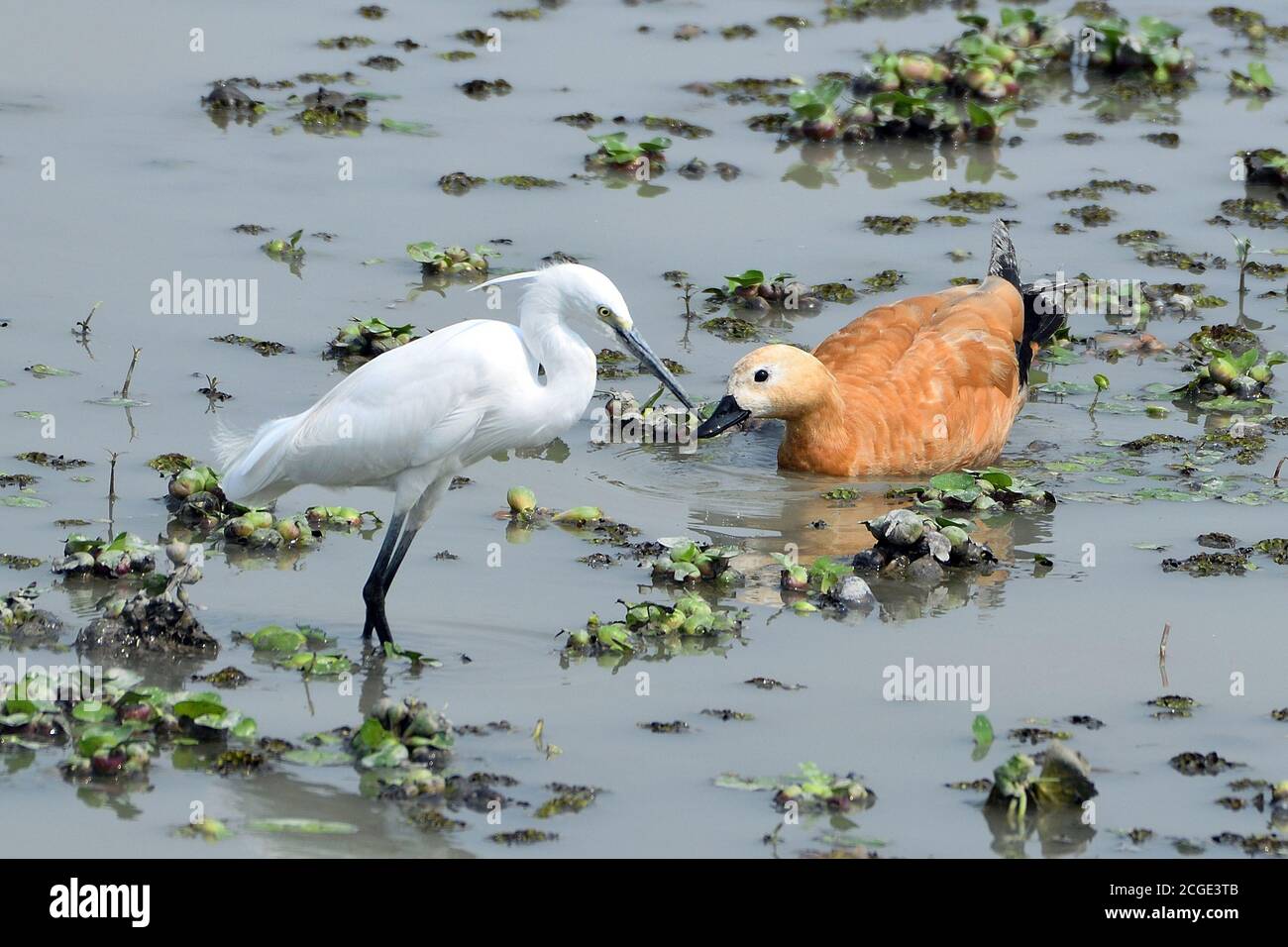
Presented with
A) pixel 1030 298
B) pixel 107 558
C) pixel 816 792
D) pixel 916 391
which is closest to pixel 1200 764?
pixel 816 792

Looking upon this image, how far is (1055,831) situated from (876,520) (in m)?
2.50

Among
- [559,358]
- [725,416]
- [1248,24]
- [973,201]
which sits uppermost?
[1248,24]

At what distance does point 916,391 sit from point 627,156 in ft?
13.8

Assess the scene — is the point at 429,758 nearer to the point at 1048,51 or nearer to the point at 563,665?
the point at 563,665

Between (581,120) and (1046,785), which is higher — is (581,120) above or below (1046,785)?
above

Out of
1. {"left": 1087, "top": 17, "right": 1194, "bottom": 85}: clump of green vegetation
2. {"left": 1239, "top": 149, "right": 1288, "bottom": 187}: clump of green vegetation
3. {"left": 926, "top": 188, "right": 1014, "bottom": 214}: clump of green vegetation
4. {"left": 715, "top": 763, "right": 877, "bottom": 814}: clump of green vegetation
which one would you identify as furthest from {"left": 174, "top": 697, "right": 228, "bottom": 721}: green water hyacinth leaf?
{"left": 1087, "top": 17, "right": 1194, "bottom": 85}: clump of green vegetation

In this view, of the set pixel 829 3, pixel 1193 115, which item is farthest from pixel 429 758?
pixel 829 3

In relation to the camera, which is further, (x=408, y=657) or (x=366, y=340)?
(x=366, y=340)

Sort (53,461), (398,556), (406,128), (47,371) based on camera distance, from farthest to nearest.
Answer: (406,128)
(47,371)
(53,461)
(398,556)

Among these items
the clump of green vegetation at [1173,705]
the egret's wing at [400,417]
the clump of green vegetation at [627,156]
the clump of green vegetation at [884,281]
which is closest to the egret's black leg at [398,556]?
the egret's wing at [400,417]

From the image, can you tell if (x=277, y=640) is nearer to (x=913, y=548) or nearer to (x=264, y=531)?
(x=264, y=531)

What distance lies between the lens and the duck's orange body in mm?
10135

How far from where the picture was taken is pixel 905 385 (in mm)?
10430

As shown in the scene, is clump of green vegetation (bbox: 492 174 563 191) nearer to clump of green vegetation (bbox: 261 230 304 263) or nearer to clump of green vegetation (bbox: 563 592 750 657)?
clump of green vegetation (bbox: 261 230 304 263)
